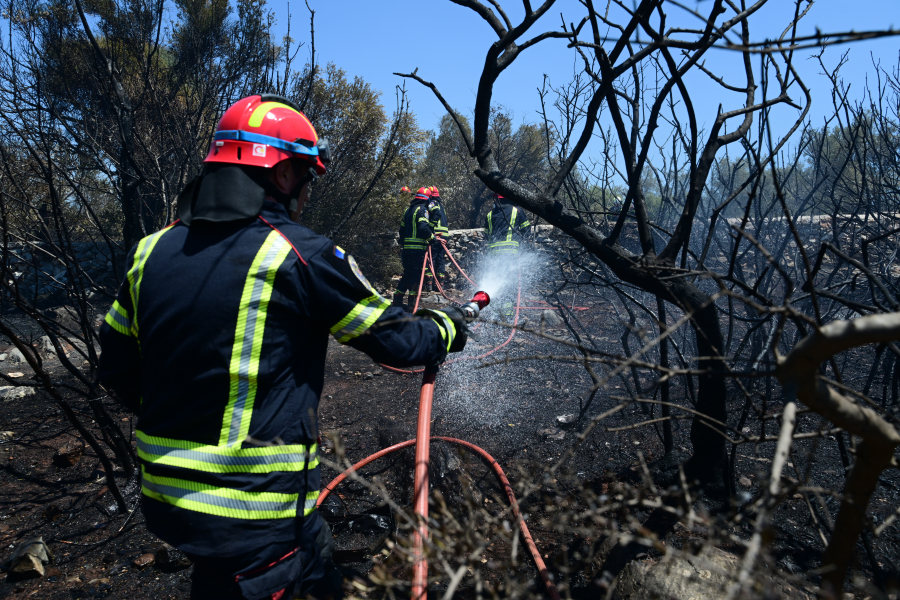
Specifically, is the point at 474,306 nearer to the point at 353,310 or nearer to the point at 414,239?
the point at 353,310

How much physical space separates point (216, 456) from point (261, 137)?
1.00 metres

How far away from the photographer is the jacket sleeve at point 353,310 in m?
1.56

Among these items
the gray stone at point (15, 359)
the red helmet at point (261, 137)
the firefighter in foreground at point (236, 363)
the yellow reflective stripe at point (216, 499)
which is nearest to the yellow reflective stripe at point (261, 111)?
the red helmet at point (261, 137)

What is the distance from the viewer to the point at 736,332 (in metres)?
5.99

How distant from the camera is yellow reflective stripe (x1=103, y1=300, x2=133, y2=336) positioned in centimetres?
163

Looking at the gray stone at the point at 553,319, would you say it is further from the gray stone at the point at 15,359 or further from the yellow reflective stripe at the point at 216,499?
the gray stone at the point at 15,359

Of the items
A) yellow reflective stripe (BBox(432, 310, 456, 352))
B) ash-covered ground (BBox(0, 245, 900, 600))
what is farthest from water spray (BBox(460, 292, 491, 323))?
ash-covered ground (BBox(0, 245, 900, 600))

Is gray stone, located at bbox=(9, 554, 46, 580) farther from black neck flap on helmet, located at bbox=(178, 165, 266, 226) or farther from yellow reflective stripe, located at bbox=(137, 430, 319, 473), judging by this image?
black neck flap on helmet, located at bbox=(178, 165, 266, 226)

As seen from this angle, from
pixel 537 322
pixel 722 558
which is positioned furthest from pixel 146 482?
pixel 537 322

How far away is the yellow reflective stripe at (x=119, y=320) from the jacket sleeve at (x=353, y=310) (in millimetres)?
592

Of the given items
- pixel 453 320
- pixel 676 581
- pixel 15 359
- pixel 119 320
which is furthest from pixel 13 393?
pixel 676 581

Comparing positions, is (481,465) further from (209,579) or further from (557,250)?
(557,250)

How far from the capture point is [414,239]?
930 cm

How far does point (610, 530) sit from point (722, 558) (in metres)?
1.37
